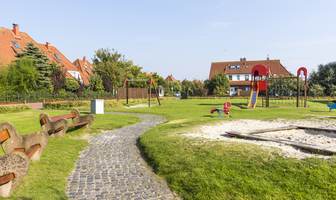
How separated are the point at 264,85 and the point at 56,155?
82.0ft

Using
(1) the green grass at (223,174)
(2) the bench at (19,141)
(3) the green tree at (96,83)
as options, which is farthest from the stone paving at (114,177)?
(3) the green tree at (96,83)

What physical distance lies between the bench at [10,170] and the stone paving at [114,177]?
0.93m

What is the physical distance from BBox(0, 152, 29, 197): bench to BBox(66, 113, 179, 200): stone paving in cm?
93

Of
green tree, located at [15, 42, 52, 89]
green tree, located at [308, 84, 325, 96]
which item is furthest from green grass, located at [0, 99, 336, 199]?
green tree, located at [308, 84, 325, 96]

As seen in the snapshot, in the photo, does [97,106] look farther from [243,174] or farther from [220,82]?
[220,82]

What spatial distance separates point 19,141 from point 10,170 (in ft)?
6.48

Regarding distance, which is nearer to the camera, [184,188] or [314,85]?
[184,188]

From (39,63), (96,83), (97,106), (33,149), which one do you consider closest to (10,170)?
Answer: (33,149)

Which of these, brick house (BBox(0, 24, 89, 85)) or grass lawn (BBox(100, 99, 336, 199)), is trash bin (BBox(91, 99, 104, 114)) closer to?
grass lawn (BBox(100, 99, 336, 199))

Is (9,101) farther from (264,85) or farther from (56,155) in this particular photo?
(264,85)

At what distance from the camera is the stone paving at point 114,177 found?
14.4ft

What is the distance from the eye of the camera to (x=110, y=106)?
2602 centimetres

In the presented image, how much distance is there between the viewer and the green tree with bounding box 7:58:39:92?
27939mm

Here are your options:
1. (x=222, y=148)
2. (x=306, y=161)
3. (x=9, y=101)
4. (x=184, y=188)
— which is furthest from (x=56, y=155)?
(x=9, y=101)
